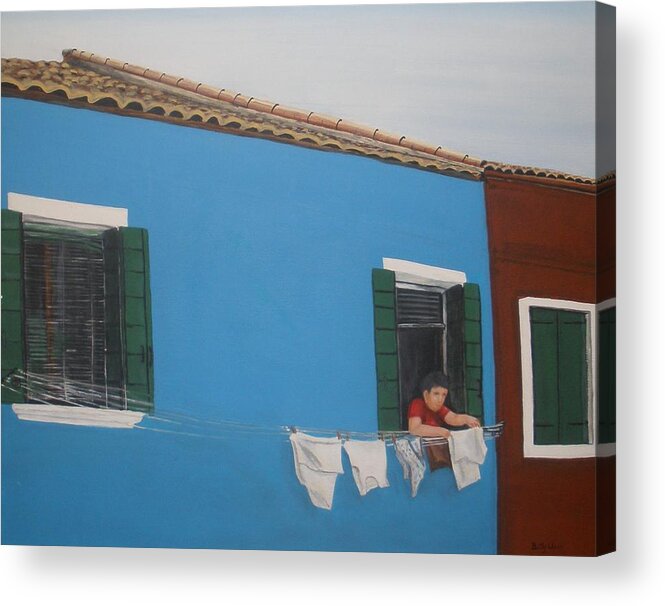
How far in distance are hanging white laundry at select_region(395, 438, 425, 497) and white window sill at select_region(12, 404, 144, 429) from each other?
2.50ft

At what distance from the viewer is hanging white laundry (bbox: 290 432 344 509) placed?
127 inches

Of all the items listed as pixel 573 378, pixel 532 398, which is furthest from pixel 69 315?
pixel 573 378

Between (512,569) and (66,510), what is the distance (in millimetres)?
1328

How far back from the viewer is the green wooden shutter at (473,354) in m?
3.20

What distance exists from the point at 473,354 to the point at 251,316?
651 millimetres

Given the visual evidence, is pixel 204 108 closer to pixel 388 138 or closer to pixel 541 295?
pixel 388 138

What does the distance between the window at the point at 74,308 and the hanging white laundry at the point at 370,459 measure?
0.61m

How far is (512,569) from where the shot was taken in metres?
3.27

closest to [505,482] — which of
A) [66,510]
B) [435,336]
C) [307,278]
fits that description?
[435,336]

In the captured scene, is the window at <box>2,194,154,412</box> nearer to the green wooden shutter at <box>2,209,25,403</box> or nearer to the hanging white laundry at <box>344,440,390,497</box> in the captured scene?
the green wooden shutter at <box>2,209,25,403</box>

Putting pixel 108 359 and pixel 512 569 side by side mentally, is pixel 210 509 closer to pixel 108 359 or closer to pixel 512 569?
pixel 108 359

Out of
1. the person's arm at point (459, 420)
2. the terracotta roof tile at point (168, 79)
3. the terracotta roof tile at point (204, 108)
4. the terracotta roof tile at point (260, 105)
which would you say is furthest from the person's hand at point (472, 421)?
the terracotta roof tile at point (168, 79)

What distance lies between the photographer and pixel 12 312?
3.30 meters
